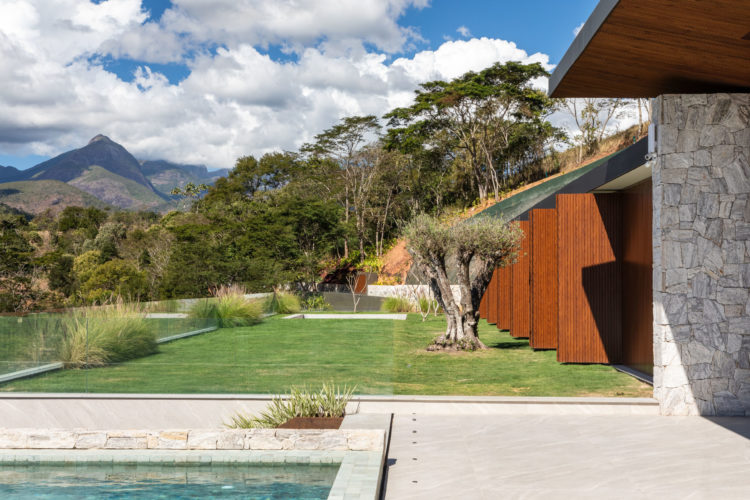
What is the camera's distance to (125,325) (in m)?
8.66

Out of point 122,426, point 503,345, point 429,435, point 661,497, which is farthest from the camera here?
point 503,345

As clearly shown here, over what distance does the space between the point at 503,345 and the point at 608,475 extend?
8734 millimetres

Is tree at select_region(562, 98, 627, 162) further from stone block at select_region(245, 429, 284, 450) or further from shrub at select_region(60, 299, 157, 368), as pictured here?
stone block at select_region(245, 429, 284, 450)

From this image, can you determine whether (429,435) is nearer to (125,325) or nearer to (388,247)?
(125,325)

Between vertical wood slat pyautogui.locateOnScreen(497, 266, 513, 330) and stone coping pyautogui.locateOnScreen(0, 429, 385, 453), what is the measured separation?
11.1m

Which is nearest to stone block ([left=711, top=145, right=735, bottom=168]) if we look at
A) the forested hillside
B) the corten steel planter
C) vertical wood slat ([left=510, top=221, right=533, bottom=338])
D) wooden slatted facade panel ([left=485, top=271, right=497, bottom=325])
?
the corten steel planter

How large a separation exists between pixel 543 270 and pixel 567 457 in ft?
23.1

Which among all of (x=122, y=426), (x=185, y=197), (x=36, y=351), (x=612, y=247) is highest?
(x=185, y=197)

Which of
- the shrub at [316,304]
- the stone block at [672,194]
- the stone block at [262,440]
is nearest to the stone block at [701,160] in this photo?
the stone block at [672,194]

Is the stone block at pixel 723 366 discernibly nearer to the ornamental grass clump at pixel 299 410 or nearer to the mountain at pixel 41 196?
the ornamental grass clump at pixel 299 410

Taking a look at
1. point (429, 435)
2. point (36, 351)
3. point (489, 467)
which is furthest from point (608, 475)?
point (36, 351)

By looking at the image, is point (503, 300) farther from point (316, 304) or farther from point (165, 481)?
point (165, 481)

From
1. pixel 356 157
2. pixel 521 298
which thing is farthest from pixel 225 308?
pixel 356 157

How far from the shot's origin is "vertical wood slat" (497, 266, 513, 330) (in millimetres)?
15875
